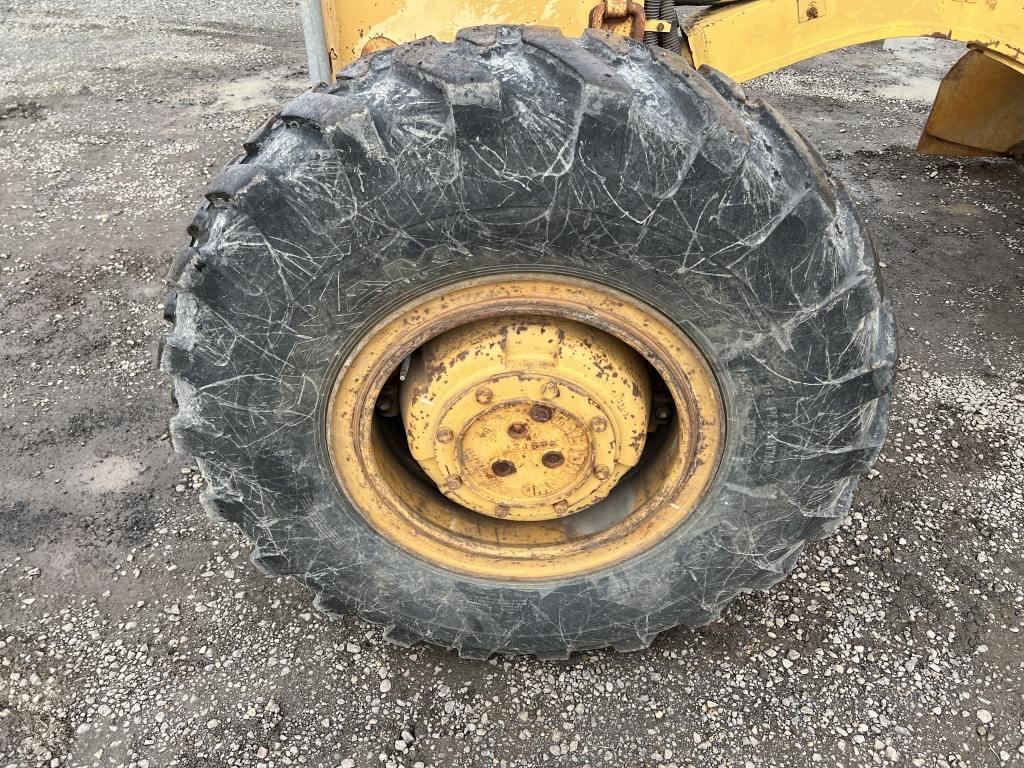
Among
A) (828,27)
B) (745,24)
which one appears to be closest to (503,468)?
(745,24)

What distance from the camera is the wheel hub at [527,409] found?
5.81 ft

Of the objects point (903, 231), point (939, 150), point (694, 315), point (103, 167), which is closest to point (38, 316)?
point (103, 167)

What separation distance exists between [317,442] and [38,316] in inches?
117

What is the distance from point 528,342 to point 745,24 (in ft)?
5.80

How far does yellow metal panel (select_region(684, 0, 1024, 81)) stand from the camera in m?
2.66


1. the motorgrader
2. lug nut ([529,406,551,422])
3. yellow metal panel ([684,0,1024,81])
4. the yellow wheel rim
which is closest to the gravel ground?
the motorgrader

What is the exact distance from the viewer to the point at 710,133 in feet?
4.76

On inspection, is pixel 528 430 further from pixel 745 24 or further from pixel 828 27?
pixel 828 27

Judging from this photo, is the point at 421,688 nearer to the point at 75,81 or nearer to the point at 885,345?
the point at 885,345

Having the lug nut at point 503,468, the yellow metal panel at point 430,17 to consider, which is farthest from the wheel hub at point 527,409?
the yellow metal panel at point 430,17

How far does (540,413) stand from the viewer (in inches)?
71.5

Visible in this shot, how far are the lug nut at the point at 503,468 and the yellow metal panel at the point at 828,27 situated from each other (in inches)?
70.9

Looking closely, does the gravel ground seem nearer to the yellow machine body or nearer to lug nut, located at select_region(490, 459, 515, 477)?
lug nut, located at select_region(490, 459, 515, 477)

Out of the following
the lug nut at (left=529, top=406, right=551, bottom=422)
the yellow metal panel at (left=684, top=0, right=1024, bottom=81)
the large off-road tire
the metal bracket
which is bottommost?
the lug nut at (left=529, top=406, right=551, bottom=422)
